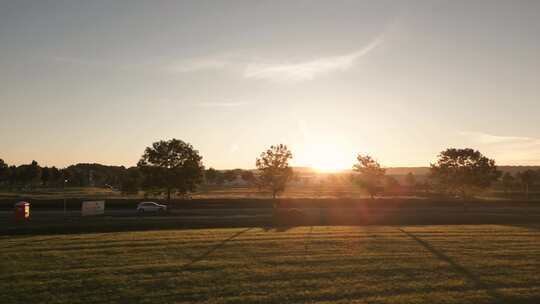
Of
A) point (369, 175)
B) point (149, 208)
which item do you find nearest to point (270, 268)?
point (149, 208)

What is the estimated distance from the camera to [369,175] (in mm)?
64750

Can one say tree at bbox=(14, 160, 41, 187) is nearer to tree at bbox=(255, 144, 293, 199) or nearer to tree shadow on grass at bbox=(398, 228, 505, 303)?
tree at bbox=(255, 144, 293, 199)

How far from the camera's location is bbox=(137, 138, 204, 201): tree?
54.0 meters

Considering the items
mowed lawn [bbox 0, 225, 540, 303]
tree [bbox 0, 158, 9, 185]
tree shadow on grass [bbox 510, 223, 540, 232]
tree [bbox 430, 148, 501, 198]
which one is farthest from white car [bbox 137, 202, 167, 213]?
tree [bbox 0, 158, 9, 185]

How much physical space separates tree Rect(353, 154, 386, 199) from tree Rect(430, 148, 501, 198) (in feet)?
46.1

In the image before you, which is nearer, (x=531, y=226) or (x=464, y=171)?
(x=531, y=226)

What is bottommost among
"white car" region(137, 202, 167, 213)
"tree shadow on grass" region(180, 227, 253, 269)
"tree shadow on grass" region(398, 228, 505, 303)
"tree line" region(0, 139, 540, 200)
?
"tree shadow on grass" region(398, 228, 505, 303)

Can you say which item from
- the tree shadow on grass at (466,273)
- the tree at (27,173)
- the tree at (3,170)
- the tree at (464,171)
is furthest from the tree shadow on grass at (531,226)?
the tree at (27,173)

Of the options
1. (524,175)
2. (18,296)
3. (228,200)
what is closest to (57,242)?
(18,296)

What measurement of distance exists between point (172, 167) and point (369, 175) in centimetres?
3176

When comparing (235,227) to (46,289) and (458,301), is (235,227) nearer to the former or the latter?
(46,289)

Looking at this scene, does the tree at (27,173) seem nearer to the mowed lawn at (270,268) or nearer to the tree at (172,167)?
the tree at (172,167)

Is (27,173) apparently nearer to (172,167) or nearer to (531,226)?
(172,167)

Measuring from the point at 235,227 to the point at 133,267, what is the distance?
50.8ft
